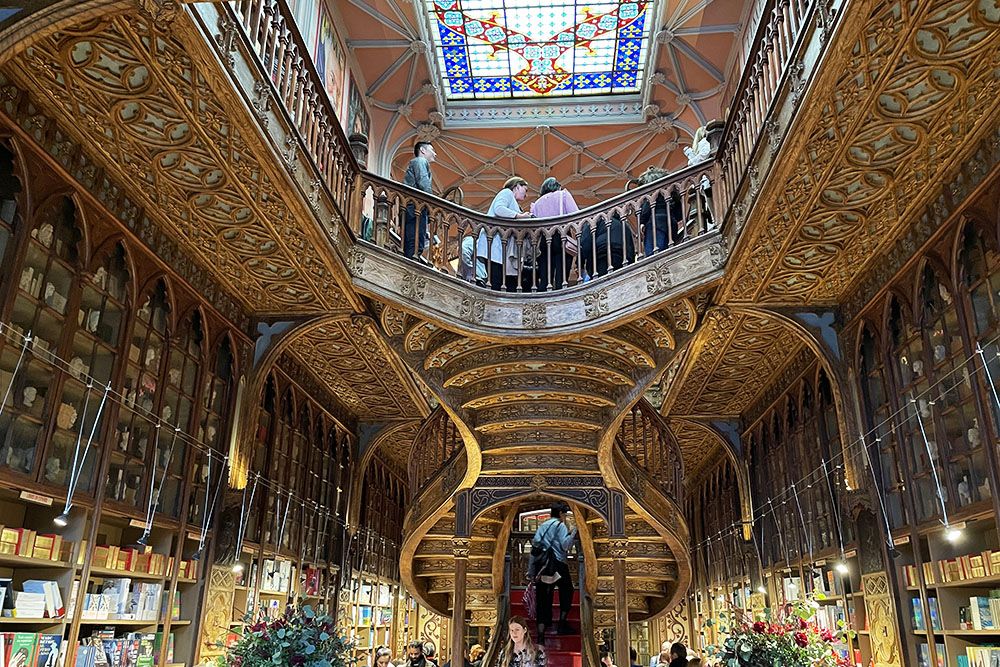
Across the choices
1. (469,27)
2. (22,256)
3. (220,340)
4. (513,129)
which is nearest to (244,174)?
(22,256)

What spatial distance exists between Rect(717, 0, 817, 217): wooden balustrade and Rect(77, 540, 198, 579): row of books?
497cm

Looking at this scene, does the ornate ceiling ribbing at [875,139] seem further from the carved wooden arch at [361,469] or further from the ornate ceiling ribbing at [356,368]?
the carved wooden arch at [361,469]

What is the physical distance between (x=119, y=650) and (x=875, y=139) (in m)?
5.74

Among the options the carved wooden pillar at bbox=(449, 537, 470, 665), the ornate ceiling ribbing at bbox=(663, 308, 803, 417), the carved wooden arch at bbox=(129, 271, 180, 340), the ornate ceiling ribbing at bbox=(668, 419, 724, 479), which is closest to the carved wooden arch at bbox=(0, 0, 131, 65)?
the carved wooden arch at bbox=(129, 271, 180, 340)

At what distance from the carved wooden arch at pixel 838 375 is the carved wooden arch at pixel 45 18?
5.18m

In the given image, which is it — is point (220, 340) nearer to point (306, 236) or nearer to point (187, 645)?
point (306, 236)

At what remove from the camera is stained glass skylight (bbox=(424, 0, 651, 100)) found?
33.0ft

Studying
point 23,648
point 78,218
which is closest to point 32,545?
point 23,648

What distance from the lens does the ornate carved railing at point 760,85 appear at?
14.3 feet

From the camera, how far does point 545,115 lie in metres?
11.9

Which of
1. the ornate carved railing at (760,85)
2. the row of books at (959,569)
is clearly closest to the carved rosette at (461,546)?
the row of books at (959,569)

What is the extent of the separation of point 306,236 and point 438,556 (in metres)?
5.15

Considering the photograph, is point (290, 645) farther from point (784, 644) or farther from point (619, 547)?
point (619, 547)

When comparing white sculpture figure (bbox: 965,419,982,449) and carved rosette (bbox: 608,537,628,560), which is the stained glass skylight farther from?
white sculpture figure (bbox: 965,419,982,449)
